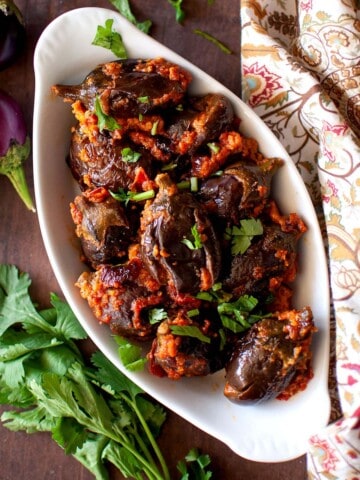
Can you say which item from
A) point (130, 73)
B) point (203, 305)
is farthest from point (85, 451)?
point (130, 73)

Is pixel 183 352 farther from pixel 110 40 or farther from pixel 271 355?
pixel 110 40

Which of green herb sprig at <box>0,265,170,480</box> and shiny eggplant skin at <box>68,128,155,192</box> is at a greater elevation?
shiny eggplant skin at <box>68,128,155,192</box>

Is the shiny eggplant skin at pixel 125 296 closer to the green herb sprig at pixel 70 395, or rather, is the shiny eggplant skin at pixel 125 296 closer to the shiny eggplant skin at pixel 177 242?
the shiny eggplant skin at pixel 177 242

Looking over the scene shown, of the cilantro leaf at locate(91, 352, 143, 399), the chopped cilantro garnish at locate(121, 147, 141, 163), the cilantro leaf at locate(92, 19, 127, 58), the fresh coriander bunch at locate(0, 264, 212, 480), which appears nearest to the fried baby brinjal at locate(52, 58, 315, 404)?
the chopped cilantro garnish at locate(121, 147, 141, 163)

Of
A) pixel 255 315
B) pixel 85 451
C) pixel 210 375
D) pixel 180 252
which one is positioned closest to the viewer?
pixel 180 252

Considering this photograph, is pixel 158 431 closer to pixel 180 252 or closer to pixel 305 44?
pixel 180 252

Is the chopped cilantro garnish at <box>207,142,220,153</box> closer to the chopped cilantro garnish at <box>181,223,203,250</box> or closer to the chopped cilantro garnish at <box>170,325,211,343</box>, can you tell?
the chopped cilantro garnish at <box>181,223,203,250</box>

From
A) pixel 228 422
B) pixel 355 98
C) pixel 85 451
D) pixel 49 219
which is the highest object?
pixel 355 98

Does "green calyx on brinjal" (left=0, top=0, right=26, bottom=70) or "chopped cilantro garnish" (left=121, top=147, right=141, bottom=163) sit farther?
"green calyx on brinjal" (left=0, top=0, right=26, bottom=70)
